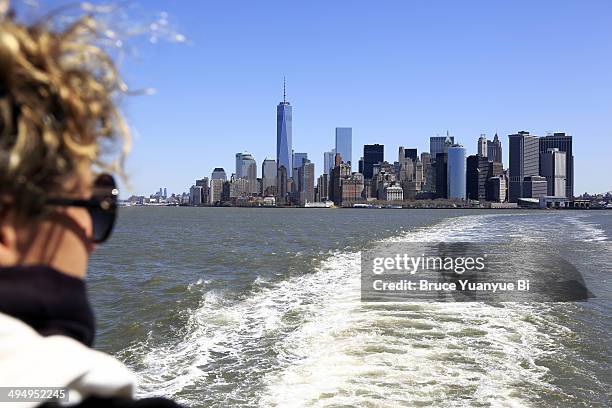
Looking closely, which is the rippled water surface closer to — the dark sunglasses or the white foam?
the white foam

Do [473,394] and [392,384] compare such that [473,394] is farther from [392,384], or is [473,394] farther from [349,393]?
[349,393]

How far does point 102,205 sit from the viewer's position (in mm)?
1253

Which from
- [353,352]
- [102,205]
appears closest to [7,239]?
[102,205]

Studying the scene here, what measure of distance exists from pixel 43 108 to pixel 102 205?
273mm

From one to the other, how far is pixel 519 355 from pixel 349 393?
3651mm

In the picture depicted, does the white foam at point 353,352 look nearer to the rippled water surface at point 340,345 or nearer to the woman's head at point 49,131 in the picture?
the rippled water surface at point 340,345

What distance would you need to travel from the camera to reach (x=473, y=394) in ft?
23.7

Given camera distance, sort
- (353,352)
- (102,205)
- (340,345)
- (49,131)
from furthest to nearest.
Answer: (340,345), (353,352), (102,205), (49,131)

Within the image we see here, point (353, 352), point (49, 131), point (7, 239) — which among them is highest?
point (49, 131)

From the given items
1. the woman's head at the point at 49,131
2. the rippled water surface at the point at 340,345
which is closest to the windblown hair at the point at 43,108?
the woman's head at the point at 49,131

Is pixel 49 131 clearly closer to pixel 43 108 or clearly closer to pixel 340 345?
pixel 43 108

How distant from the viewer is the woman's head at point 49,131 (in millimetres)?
1033

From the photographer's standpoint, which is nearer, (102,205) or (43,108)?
(43,108)

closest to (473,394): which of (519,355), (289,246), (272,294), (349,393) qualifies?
(349,393)
